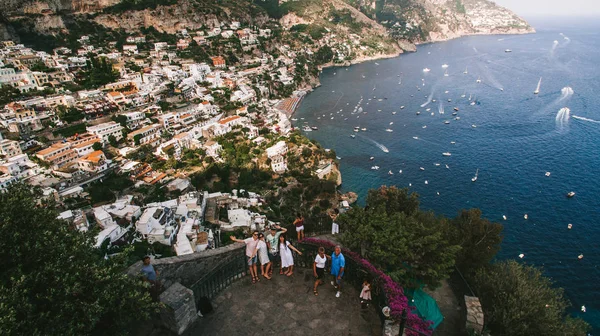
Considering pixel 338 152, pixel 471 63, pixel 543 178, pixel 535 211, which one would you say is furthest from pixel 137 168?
pixel 471 63

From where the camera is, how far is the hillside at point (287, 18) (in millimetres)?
66750

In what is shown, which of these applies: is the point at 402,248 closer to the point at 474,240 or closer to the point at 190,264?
the point at 190,264

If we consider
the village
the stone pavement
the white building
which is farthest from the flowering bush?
the white building

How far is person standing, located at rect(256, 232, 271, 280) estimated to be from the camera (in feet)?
24.9

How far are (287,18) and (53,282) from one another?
13345cm

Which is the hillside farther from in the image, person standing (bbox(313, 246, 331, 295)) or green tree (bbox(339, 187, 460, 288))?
person standing (bbox(313, 246, 331, 295))

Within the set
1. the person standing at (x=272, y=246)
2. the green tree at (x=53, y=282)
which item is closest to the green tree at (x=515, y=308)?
the person standing at (x=272, y=246)

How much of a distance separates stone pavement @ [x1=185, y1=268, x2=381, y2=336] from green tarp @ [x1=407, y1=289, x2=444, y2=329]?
8.06 feet

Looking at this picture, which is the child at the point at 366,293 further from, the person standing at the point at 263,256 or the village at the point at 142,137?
the village at the point at 142,137

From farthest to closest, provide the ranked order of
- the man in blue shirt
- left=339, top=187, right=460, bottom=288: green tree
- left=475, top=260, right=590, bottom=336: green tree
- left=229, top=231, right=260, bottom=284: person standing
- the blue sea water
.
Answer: the blue sea water
left=475, top=260, right=590, bottom=336: green tree
left=339, top=187, right=460, bottom=288: green tree
left=229, top=231, right=260, bottom=284: person standing
the man in blue shirt

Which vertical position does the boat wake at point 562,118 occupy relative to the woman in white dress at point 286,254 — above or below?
below

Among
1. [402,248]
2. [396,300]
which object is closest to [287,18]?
[402,248]

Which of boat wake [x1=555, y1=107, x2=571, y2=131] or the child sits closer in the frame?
the child

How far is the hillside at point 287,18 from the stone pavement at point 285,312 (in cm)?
7844
